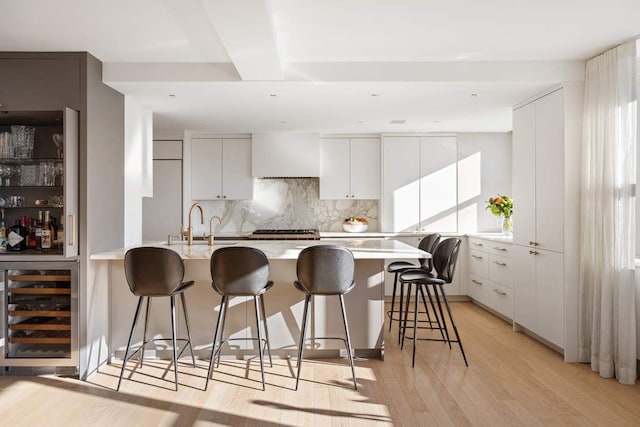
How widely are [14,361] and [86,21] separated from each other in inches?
101

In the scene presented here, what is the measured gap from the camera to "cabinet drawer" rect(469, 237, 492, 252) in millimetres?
5652

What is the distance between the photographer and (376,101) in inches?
181

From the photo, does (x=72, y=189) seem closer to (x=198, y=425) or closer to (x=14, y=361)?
(x=14, y=361)

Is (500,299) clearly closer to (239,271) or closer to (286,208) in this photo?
(286,208)

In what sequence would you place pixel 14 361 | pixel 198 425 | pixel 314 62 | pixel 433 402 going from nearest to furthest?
pixel 198 425 < pixel 433 402 < pixel 14 361 < pixel 314 62

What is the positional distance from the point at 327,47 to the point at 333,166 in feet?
10.1

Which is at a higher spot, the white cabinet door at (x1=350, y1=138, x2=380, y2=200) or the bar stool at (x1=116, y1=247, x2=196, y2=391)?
the white cabinet door at (x1=350, y1=138, x2=380, y2=200)

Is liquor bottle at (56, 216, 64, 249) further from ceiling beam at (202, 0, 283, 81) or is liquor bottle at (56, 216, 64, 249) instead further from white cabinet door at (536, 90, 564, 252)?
white cabinet door at (536, 90, 564, 252)

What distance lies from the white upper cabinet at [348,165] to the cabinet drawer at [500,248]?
1.77 metres

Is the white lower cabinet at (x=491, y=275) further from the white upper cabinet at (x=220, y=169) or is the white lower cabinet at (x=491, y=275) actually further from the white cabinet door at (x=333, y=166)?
the white upper cabinet at (x=220, y=169)

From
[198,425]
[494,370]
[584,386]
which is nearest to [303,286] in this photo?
[198,425]

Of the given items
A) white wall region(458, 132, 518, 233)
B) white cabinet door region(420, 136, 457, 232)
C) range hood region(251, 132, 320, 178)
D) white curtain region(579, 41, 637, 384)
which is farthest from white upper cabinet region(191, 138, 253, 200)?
white curtain region(579, 41, 637, 384)

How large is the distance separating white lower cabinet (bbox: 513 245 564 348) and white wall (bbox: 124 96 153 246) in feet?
12.4

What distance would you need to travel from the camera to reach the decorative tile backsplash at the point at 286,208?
6.87 meters
